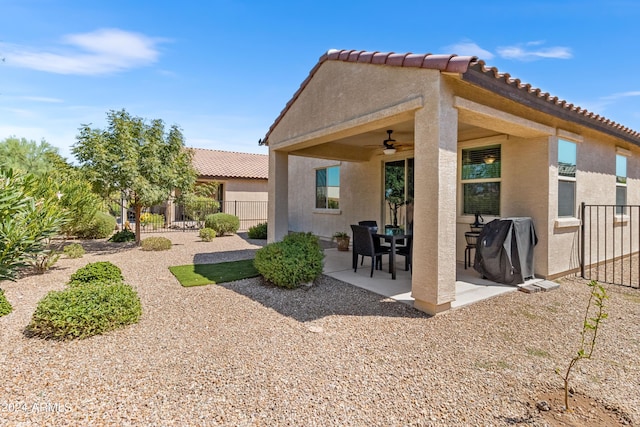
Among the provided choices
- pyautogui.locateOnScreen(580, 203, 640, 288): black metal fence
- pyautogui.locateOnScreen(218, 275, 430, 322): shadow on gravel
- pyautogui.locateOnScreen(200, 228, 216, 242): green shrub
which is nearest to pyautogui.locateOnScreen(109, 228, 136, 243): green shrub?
pyautogui.locateOnScreen(200, 228, 216, 242): green shrub

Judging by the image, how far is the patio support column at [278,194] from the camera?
8945mm

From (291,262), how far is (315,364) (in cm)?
287

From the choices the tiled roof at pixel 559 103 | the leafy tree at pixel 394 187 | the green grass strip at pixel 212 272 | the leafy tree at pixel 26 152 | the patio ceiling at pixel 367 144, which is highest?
the leafy tree at pixel 26 152

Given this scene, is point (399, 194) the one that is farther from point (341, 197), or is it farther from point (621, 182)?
point (621, 182)

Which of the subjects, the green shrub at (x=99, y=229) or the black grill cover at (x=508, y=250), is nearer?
the black grill cover at (x=508, y=250)

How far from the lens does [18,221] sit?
5156 mm

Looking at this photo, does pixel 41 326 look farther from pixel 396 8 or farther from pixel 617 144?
pixel 617 144

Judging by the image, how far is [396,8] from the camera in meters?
8.12

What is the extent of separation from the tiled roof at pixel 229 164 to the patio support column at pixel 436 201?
1592 centimetres

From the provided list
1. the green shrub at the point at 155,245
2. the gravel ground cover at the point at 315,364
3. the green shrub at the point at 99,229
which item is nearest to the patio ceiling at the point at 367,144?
the gravel ground cover at the point at 315,364

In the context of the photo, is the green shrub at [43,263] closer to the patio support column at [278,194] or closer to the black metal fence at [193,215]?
the patio support column at [278,194]

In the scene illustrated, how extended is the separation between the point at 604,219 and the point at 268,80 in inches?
422

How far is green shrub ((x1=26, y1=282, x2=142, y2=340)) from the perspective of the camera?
3961 mm

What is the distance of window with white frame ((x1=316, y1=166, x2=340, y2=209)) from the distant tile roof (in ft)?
16.5
